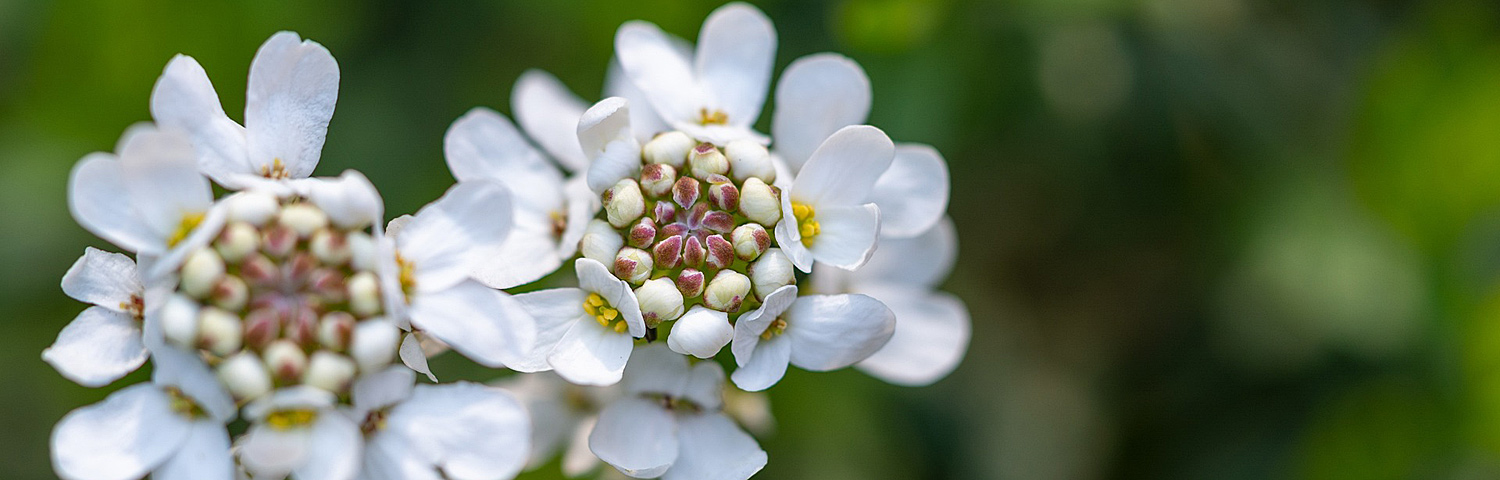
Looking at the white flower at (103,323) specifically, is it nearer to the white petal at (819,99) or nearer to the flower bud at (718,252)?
the flower bud at (718,252)

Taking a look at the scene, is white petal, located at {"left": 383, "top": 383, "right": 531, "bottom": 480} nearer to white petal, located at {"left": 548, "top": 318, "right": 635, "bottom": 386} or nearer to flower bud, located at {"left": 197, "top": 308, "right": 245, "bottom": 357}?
white petal, located at {"left": 548, "top": 318, "right": 635, "bottom": 386}

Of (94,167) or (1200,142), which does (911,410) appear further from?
(94,167)

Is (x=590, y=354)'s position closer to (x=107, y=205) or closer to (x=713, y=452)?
A: (x=713, y=452)

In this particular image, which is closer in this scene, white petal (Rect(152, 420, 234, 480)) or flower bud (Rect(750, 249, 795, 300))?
white petal (Rect(152, 420, 234, 480))

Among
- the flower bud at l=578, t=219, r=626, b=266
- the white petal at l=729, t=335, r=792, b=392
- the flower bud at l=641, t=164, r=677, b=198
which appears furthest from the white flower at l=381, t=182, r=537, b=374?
the white petal at l=729, t=335, r=792, b=392

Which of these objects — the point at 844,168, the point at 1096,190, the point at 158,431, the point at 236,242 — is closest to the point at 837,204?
the point at 844,168

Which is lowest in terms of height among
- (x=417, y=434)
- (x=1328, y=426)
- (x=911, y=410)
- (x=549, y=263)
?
(x=911, y=410)

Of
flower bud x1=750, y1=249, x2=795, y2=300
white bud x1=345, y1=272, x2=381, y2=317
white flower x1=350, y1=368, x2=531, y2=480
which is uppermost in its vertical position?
flower bud x1=750, y1=249, x2=795, y2=300

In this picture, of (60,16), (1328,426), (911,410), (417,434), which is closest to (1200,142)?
(1328,426)
